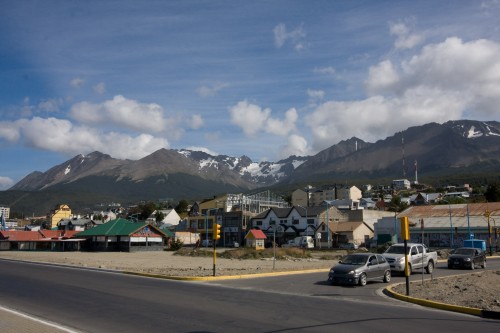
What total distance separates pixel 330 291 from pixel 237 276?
26.1 feet

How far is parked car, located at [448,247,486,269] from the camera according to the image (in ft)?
109

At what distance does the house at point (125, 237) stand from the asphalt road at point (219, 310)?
172 feet

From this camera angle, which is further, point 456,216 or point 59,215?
point 59,215

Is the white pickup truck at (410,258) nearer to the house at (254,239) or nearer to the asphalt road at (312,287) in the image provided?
the asphalt road at (312,287)

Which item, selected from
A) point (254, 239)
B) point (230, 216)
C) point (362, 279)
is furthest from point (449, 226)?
point (362, 279)

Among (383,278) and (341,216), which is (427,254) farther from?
(341,216)

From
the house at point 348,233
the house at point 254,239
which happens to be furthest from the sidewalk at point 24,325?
the house at point 348,233

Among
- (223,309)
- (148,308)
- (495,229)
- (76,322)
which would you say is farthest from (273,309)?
(495,229)

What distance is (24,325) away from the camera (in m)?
12.3

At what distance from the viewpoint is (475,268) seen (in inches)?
1328

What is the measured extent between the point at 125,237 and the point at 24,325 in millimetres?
64093

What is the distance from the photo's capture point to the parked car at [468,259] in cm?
3328

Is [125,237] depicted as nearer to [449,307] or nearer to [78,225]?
[78,225]

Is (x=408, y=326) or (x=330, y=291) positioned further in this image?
(x=330, y=291)
